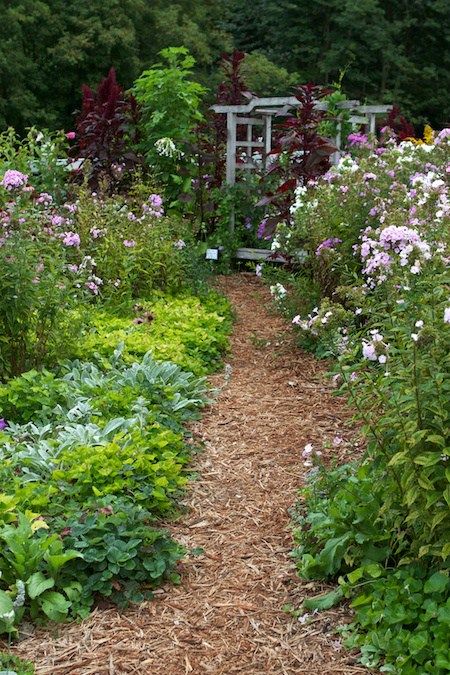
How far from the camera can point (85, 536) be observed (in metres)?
2.90

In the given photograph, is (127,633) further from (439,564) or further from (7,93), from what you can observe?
(7,93)

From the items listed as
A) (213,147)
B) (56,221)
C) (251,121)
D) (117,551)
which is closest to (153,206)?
(56,221)

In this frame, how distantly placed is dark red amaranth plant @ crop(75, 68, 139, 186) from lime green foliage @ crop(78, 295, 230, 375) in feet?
7.45

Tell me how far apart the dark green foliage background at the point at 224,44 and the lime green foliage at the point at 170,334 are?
13998 millimetres

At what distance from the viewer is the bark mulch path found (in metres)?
2.55

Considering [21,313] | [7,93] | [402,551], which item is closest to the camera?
[402,551]

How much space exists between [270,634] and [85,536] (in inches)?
27.1

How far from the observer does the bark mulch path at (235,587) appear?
2.55 metres

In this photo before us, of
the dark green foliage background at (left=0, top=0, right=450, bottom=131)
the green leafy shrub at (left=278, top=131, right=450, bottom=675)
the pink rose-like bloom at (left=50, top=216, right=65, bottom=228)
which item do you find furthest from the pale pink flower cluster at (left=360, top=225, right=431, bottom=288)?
the dark green foliage background at (left=0, top=0, right=450, bottom=131)

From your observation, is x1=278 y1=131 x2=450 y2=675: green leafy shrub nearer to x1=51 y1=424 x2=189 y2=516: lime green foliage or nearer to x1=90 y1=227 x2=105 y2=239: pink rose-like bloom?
x1=51 y1=424 x2=189 y2=516: lime green foliage

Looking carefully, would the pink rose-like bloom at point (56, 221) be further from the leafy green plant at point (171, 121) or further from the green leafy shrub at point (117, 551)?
the green leafy shrub at point (117, 551)

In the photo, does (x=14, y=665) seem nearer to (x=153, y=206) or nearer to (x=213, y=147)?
(x=153, y=206)

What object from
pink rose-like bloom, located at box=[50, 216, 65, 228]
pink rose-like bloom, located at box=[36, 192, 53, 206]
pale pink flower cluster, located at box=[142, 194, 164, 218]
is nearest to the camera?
pink rose-like bloom, located at box=[50, 216, 65, 228]

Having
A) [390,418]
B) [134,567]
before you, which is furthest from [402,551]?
[134,567]
